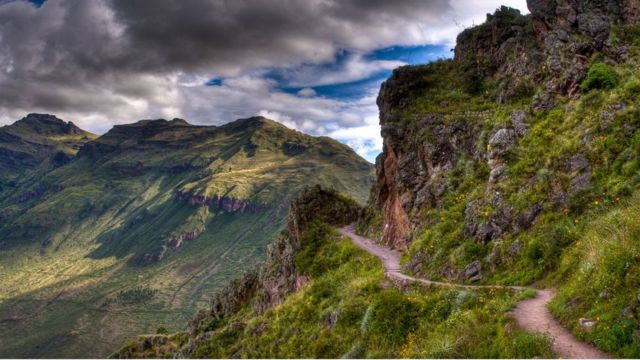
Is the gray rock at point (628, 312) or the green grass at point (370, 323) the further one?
the green grass at point (370, 323)

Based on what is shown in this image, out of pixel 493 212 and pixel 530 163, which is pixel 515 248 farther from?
pixel 530 163

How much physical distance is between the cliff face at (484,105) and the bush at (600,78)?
1.13m

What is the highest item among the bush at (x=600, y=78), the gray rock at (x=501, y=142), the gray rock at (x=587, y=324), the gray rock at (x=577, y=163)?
the bush at (x=600, y=78)

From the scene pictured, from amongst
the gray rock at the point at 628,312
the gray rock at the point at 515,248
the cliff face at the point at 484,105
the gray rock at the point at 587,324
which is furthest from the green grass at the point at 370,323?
the cliff face at the point at 484,105

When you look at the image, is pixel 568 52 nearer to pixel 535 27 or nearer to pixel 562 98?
pixel 562 98

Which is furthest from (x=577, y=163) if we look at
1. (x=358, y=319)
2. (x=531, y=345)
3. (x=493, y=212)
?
(x=358, y=319)

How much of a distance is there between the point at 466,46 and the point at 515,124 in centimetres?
2171

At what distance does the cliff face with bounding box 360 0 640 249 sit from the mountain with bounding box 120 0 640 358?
0.14 m

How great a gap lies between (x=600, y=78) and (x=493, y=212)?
1168 centimetres

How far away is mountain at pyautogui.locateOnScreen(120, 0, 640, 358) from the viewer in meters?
14.2

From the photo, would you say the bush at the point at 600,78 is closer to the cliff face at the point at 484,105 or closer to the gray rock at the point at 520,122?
the cliff face at the point at 484,105

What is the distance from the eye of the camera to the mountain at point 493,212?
46.8 ft

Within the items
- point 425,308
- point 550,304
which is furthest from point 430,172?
point 550,304

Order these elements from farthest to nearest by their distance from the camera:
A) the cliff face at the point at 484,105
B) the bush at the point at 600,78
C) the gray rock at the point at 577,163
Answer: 1. the cliff face at the point at 484,105
2. the bush at the point at 600,78
3. the gray rock at the point at 577,163
